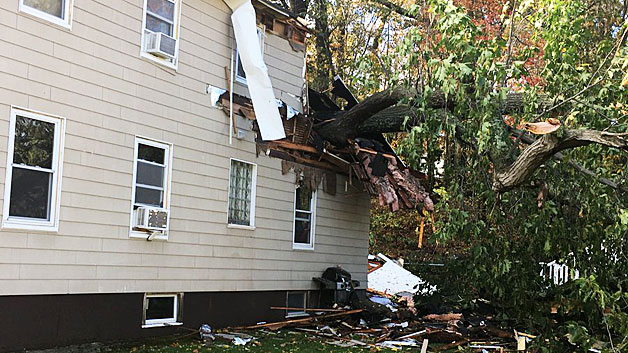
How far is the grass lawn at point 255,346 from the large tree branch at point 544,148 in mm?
3226

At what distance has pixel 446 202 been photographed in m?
10.2

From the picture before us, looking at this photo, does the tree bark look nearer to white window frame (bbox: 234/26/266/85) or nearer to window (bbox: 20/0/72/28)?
white window frame (bbox: 234/26/266/85)

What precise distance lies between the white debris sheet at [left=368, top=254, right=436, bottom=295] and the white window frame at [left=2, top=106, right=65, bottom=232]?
10661mm

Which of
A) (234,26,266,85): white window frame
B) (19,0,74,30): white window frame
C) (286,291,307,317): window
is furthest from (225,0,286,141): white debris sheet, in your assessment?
(286,291,307,317): window

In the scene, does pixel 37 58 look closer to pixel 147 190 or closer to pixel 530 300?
pixel 147 190

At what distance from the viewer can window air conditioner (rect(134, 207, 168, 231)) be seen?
10047 mm

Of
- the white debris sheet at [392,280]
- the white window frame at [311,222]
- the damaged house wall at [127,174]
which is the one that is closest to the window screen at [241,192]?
the damaged house wall at [127,174]

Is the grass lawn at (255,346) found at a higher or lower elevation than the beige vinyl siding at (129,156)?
lower

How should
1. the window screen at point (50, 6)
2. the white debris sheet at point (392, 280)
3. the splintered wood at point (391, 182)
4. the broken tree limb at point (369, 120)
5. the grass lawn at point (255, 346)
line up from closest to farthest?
the window screen at point (50, 6), the grass lawn at point (255, 346), the broken tree limb at point (369, 120), the splintered wood at point (391, 182), the white debris sheet at point (392, 280)

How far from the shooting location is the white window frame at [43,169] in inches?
324

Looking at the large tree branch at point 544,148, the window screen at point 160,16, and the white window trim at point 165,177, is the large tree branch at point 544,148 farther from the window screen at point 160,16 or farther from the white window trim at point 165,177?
the window screen at point 160,16

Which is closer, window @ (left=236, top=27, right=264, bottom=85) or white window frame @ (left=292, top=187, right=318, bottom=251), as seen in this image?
window @ (left=236, top=27, right=264, bottom=85)

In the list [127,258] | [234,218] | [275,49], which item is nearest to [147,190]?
[127,258]

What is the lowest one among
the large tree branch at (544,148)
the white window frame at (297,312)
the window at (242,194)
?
the white window frame at (297,312)
